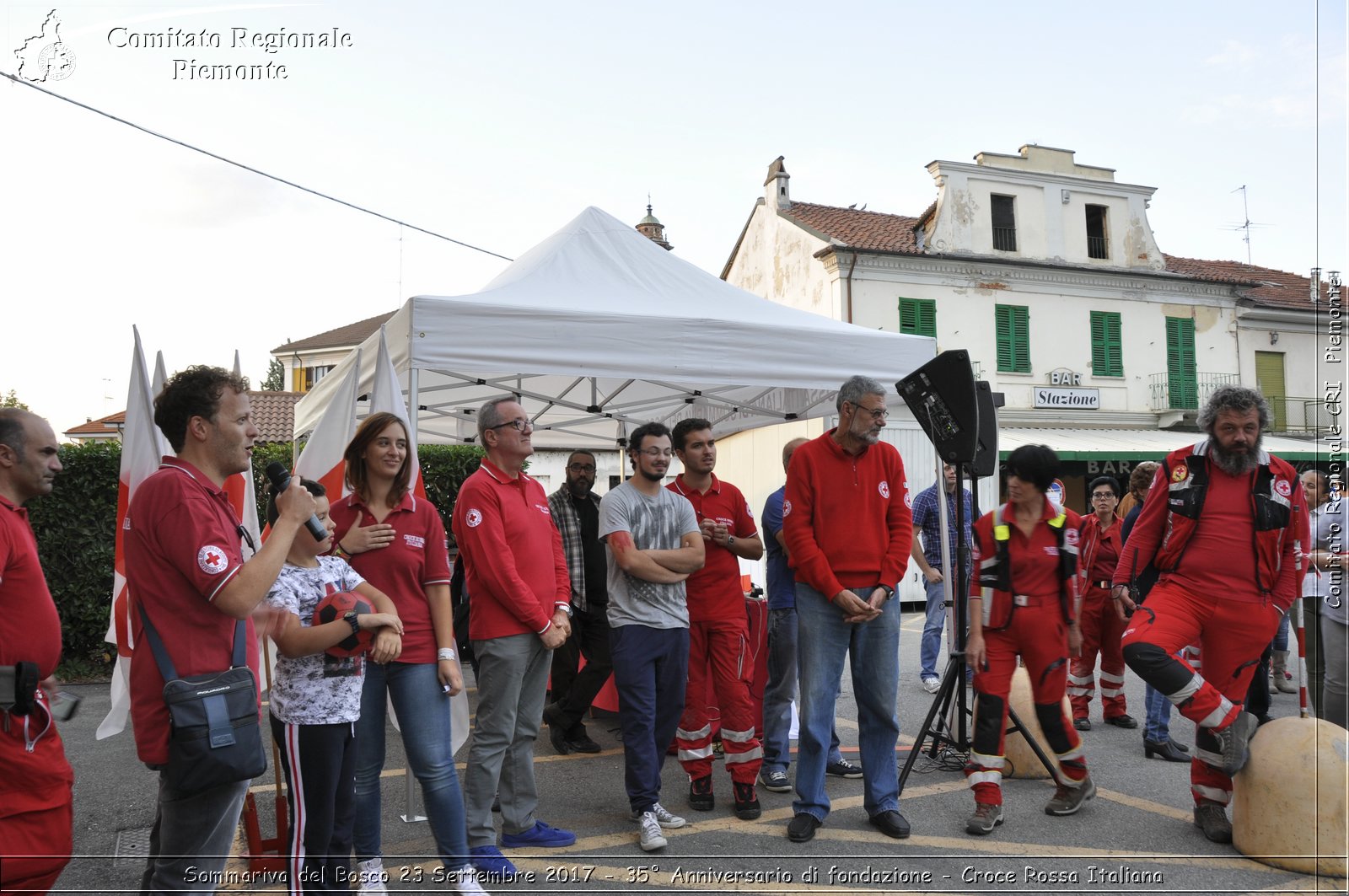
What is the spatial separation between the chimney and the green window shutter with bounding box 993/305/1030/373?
6.12 metres

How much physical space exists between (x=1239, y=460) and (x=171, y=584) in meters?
4.54

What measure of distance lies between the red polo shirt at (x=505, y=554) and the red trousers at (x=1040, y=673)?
2.14m

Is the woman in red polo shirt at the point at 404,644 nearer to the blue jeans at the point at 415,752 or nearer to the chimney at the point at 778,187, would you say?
the blue jeans at the point at 415,752

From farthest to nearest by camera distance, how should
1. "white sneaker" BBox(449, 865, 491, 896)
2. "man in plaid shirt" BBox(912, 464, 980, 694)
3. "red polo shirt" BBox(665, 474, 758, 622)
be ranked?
"man in plaid shirt" BBox(912, 464, 980, 694) < "red polo shirt" BBox(665, 474, 758, 622) < "white sneaker" BBox(449, 865, 491, 896)

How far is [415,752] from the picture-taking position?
3.65 meters

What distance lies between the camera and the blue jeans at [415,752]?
11.9ft

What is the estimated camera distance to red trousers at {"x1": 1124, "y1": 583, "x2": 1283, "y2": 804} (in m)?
4.35

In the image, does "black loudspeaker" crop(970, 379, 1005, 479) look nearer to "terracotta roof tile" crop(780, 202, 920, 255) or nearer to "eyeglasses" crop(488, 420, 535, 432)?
"eyeglasses" crop(488, 420, 535, 432)

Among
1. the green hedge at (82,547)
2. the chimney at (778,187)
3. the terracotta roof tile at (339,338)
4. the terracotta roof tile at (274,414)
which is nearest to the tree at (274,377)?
the terracotta roof tile at (339,338)

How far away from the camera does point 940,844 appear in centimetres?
443

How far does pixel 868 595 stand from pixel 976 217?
2054cm

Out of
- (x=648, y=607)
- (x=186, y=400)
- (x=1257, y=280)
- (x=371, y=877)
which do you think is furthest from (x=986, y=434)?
(x=1257, y=280)

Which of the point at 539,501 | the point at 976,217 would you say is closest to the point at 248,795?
the point at 539,501

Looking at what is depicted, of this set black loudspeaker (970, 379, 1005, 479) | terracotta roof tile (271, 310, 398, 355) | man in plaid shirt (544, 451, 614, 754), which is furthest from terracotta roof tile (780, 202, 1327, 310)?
terracotta roof tile (271, 310, 398, 355)
